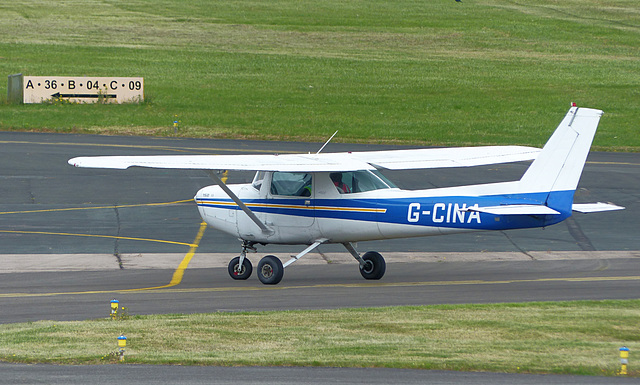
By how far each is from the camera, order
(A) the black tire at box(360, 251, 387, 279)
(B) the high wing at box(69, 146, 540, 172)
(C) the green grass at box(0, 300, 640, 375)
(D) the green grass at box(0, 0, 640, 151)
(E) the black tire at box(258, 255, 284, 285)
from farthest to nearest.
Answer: (D) the green grass at box(0, 0, 640, 151)
(A) the black tire at box(360, 251, 387, 279)
(E) the black tire at box(258, 255, 284, 285)
(B) the high wing at box(69, 146, 540, 172)
(C) the green grass at box(0, 300, 640, 375)

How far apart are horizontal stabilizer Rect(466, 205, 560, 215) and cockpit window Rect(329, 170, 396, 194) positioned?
203 cm

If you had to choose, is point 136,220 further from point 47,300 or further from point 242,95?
point 242,95

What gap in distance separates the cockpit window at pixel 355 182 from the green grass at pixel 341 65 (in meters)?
21.6

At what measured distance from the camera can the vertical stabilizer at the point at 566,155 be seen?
1673 centimetres

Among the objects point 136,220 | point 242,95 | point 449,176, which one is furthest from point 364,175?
point 242,95

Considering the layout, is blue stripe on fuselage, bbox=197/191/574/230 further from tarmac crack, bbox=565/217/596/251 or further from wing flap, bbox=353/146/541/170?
tarmac crack, bbox=565/217/596/251

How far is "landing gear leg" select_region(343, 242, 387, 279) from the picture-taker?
18391mm

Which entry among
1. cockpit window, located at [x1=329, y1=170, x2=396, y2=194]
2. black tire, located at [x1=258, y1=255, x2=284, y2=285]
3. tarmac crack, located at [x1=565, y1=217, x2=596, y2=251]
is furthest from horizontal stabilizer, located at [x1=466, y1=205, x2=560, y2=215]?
tarmac crack, located at [x1=565, y1=217, x2=596, y2=251]

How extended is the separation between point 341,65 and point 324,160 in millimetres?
43970

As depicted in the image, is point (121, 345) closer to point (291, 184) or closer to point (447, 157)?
point (291, 184)

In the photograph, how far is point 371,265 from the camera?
18.5m

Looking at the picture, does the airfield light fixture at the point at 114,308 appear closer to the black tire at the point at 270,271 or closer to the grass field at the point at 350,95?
the grass field at the point at 350,95

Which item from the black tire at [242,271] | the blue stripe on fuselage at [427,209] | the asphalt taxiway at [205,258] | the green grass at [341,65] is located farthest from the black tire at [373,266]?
the green grass at [341,65]

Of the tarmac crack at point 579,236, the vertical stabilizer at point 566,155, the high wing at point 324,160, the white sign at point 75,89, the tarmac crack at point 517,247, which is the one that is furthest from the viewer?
the white sign at point 75,89
